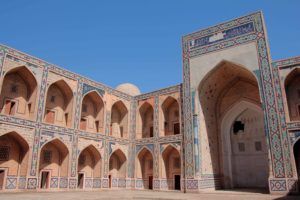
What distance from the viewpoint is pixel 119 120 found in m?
21.5

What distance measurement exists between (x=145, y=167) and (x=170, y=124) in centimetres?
380

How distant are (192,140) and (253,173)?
583 cm

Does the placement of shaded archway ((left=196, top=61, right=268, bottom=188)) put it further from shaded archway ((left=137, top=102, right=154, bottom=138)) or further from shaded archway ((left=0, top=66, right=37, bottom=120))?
shaded archway ((left=0, top=66, right=37, bottom=120))

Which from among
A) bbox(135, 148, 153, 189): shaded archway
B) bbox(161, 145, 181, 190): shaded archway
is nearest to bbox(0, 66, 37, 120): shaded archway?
bbox(135, 148, 153, 189): shaded archway

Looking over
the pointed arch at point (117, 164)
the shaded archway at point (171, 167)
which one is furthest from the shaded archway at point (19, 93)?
the shaded archway at point (171, 167)

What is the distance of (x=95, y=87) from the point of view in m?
18.8

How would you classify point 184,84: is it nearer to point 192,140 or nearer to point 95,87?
point 192,140

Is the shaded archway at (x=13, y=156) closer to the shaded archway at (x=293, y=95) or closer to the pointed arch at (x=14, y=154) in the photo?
the pointed arch at (x=14, y=154)

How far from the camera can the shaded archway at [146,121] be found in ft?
70.1

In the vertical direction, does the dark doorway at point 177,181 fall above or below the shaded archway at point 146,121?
below

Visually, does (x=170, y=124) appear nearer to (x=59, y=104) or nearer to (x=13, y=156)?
(x=59, y=104)

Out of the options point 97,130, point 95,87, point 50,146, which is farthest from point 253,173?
point 50,146

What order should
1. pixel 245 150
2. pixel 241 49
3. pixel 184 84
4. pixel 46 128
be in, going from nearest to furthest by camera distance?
pixel 46 128, pixel 241 49, pixel 184 84, pixel 245 150

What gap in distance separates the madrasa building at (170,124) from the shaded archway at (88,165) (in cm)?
7
